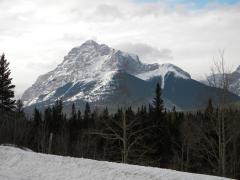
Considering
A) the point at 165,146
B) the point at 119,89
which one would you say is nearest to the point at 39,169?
the point at 119,89

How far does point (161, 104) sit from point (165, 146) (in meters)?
7.04

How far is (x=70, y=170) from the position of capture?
797 inches

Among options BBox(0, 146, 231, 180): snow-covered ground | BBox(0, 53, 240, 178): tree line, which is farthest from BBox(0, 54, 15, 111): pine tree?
BBox(0, 146, 231, 180): snow-covered ground

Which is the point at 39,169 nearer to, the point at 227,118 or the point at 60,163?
the point at 60,163

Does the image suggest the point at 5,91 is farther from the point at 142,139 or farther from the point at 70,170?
the point at 70,170

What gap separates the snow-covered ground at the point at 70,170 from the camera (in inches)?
714

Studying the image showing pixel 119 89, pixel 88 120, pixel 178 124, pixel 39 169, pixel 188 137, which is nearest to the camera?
pixel 39 169

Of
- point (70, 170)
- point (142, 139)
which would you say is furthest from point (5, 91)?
point (70, 170)

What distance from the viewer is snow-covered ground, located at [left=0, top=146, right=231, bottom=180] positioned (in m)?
18.1

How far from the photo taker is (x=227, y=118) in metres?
23.6

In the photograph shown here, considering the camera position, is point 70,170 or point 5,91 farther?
point 5,91

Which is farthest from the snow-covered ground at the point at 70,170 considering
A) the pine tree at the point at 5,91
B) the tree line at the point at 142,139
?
the pine tree at the point at 5,91

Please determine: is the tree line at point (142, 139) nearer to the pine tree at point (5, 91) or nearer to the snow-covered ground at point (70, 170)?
the pine tree at point (5, 91)

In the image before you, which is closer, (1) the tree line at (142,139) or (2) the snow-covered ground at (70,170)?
(2) the snow-covered ground at (70,170)
